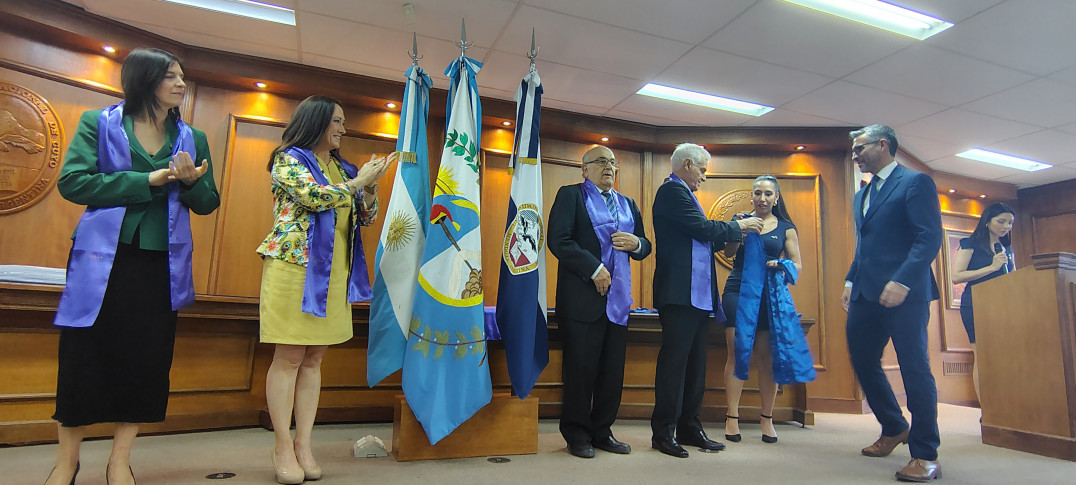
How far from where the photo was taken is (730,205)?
548 centimetres

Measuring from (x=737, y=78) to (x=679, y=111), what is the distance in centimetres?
75

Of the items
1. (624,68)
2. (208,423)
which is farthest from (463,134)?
(208,423)

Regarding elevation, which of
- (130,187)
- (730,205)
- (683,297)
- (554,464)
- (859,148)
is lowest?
(554,464)

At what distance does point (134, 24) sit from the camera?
365 centimetres

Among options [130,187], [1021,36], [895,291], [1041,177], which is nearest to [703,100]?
[1021,36]

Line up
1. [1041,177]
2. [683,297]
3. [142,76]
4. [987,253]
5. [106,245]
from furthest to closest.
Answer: [1041,177] < [987,253] < [683,297] < [142,76] < [106,245]

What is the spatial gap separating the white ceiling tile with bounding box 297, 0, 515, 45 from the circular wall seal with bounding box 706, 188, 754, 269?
289 cm

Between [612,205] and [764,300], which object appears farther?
[764,300]

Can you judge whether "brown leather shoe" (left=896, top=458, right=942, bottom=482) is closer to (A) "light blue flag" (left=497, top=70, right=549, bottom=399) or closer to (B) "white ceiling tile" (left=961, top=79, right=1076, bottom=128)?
(A) "light blue flag" (left=497, top=70, right=549, bottom=399)

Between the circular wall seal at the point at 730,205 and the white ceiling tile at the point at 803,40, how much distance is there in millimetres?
1608

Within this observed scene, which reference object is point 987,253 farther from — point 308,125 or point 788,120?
point 308,125

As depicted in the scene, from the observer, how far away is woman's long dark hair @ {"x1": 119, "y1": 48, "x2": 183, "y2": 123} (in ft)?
5.90

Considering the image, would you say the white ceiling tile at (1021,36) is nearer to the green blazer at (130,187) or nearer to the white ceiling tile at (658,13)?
the white ceiling tile at (658,13)

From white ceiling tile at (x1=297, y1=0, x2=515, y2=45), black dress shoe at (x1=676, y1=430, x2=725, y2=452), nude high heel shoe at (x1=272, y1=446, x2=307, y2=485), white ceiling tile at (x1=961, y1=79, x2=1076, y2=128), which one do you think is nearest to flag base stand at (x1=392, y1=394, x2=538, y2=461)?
nude high heel shoe at (x1=272, y1=446, x2=307, y2=485)
